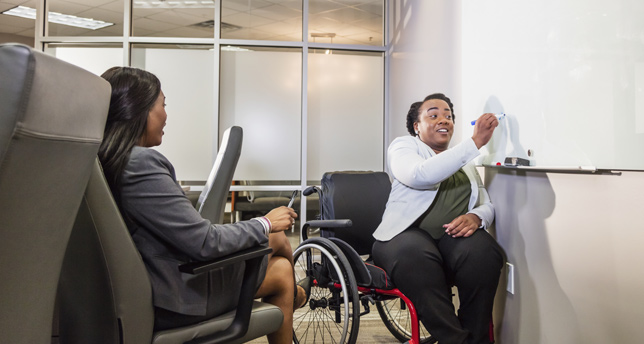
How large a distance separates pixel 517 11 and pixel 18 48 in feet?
5.59

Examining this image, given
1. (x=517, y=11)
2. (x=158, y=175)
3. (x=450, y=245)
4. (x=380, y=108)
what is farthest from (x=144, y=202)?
(x=380, y=108)

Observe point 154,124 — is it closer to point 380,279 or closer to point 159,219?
point 159,219

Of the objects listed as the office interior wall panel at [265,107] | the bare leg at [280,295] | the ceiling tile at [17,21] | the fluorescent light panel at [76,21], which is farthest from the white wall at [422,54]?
the ceiling tile at [17,21]

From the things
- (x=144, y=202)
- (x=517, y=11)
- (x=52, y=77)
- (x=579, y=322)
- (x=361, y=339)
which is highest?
(x=517, y=11)

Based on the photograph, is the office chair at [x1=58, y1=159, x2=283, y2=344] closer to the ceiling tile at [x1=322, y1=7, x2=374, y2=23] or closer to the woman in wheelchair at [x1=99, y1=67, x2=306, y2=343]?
the woman in wheelchair at [x1=99, y1=67, x2=306, y2=343]

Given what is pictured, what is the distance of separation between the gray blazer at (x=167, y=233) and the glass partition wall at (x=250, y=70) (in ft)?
9.75

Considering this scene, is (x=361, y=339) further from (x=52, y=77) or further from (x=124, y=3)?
(x=124, y=3)

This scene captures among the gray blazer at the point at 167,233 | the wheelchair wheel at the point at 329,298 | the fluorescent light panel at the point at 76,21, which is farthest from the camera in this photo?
the fluorescent light panel at the point at 76,21

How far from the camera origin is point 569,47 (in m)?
1.39

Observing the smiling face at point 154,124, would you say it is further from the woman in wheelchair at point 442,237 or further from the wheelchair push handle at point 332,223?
the woman in wheelchair at point 442,237

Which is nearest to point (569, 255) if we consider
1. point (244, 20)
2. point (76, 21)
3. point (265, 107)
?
point (265, 107)

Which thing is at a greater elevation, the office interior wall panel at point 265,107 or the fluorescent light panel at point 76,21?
the fluorescent light panel at point 76,21

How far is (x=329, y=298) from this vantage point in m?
1.91

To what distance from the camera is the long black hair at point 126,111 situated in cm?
111
